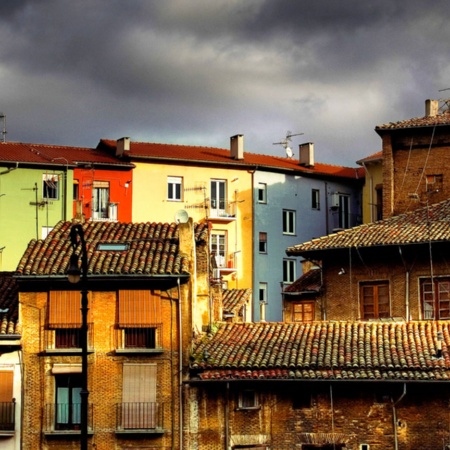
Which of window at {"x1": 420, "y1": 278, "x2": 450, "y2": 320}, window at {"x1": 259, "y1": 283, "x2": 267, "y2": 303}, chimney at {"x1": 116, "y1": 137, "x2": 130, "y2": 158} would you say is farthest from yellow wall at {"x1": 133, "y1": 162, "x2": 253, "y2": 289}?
window at {"x1": 420, "y1": 278, "x2": 450, "y2": 320}

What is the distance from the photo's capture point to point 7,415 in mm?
42844

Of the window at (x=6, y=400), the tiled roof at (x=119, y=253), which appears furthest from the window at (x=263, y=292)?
the window at (x=6, y=400)

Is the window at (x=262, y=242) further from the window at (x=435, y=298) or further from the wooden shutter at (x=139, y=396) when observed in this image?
the wooden shutter at (x=139, y=396)

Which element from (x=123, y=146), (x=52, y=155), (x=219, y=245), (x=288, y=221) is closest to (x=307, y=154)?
(x=288, y=221)

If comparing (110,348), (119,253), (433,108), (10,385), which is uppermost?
(433,108)

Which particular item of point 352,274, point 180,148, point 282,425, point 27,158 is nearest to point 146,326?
point 282,425

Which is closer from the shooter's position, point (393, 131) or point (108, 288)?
point (108, 288)

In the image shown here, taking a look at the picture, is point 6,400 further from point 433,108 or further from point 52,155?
point 52,155

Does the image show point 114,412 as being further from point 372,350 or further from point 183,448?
point 372,350

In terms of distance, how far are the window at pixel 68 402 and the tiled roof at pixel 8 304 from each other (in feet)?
7.61

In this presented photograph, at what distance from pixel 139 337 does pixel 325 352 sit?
628cm

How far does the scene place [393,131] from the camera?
2295 inches

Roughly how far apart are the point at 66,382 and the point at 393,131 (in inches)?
869

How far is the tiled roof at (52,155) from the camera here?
238 ft
